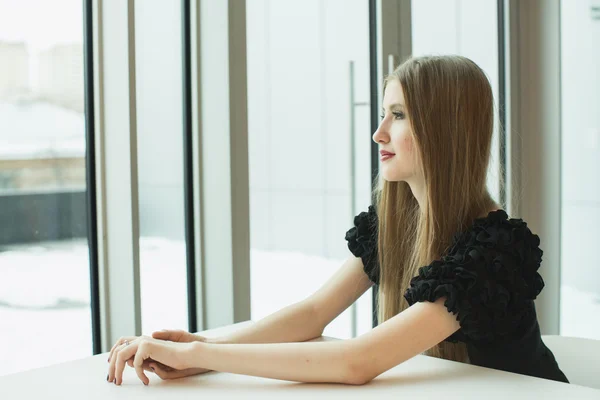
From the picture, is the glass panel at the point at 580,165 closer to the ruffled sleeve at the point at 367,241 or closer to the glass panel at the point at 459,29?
the glass panel at the point at 459,29

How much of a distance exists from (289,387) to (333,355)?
96 millimetres

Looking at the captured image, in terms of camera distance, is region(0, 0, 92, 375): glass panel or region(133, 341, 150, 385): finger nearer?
region(133, 341, 150, 385): finger

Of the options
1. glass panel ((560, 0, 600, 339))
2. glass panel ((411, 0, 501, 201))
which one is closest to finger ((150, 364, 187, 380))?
glass panel ((411, 0, 501, 201))

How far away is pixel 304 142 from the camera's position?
8.84 ft

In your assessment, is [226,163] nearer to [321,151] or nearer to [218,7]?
[218,7]

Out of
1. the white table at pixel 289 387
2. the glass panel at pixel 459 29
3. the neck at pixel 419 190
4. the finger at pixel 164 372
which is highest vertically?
the glass panel at pixel 459 29

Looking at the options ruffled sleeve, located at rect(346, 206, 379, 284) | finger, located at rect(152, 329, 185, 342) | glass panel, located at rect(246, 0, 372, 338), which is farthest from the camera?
glass panel, located at rect(246, 0, 372, 338)

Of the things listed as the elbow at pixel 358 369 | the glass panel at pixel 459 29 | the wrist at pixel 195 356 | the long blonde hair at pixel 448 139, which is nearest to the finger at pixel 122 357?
the wrist at pixel 195 356

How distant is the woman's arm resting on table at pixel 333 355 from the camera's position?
1.28 metres

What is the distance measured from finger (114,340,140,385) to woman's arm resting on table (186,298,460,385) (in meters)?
0.11

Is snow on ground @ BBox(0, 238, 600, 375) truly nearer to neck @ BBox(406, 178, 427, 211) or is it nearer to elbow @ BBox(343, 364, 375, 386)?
neck @ BBox(406, 178, 427, 211)

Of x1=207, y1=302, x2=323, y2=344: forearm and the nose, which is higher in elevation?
the nose

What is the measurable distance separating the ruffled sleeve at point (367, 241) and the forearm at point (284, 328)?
0.18 meters

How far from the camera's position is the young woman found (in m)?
1.30
